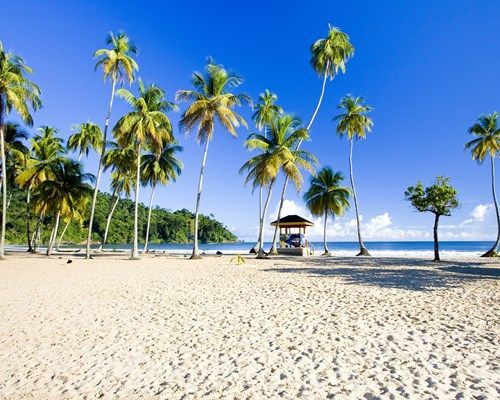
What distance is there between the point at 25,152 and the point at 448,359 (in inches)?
1317

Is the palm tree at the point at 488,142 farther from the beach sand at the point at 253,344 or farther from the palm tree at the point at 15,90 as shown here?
the palm tree at the point at 15,90

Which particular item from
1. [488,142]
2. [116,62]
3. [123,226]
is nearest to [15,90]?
[116,62]

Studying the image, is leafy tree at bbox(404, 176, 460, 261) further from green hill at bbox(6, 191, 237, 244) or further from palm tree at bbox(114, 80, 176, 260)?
green hill at bbox(6, 191, 237, 244)

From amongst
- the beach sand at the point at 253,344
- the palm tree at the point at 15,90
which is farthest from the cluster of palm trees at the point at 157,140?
the beach sand at the point at 253,344

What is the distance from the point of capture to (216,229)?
367ft

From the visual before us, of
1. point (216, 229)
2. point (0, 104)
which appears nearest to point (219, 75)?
point (0, 104)

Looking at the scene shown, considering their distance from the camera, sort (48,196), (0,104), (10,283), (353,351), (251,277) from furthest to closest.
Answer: (48,196) < (0,104) < (251,277) < (10,283) < (353,351)

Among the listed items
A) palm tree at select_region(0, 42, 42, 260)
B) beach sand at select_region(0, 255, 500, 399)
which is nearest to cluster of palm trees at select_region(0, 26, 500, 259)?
palm tree at select_region(0, 42, 42, 260)

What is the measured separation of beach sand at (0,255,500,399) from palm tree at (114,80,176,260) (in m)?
14.0

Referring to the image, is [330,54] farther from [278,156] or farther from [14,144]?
[14,144]

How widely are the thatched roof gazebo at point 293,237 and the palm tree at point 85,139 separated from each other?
18.9m

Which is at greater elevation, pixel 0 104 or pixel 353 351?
pixel 0 104

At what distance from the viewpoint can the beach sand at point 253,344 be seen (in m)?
4.14

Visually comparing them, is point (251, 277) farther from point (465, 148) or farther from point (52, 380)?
point (465, 148)
